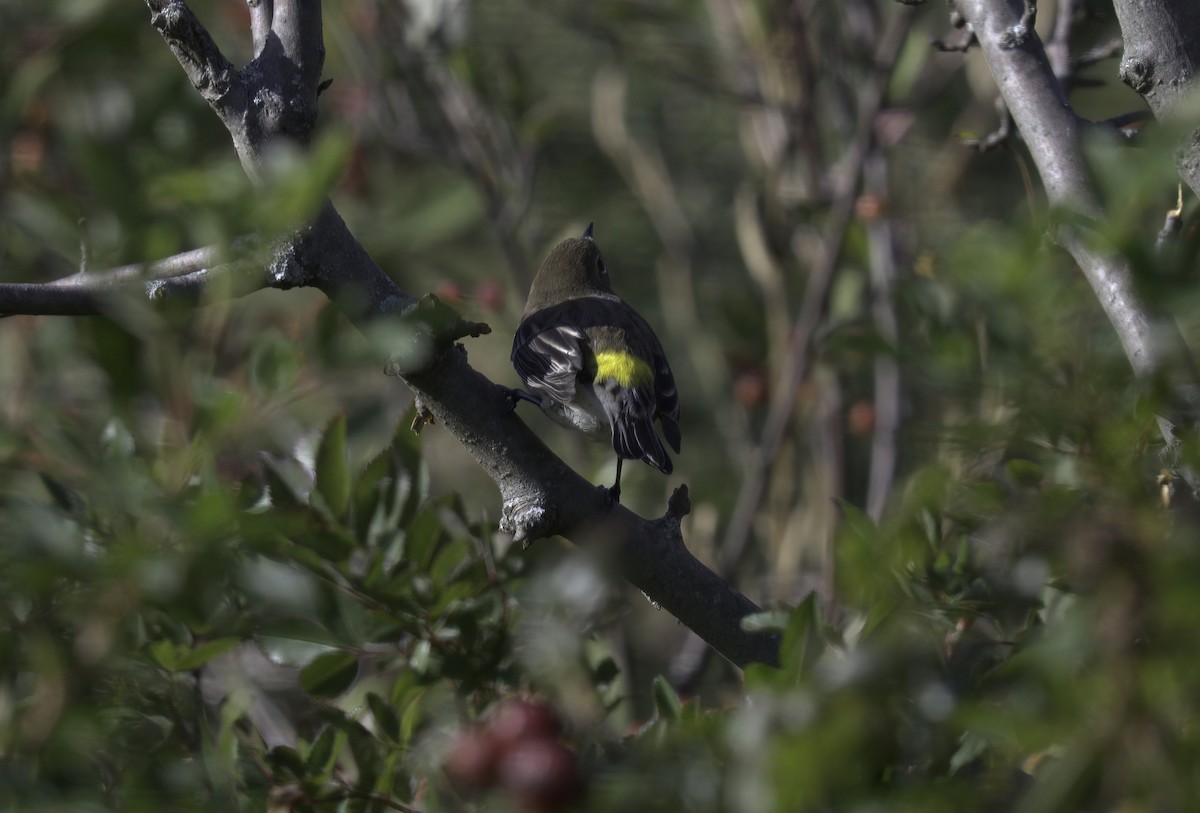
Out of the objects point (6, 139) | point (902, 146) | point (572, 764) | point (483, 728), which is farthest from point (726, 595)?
point (902, 146)

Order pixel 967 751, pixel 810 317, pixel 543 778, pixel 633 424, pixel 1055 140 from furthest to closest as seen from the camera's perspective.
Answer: pixel 810 317
pixel 633 424
pixel 1055 140
pixel 967 751
pixel 543 778

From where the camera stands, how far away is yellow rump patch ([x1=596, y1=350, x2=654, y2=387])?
3.76m

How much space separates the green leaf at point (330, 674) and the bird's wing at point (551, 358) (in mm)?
1852

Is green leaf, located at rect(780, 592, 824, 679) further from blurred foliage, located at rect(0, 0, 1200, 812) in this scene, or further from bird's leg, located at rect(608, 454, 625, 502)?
bird's leg, located at rect(608, 454, 625, 502)

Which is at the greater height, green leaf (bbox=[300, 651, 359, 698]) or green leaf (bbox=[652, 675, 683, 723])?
green leaf (bbox=[300, 651, 359, 698])

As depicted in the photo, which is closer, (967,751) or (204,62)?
(967,751)

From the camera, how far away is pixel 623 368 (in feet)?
12.5

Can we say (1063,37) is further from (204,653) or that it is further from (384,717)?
(204,653)

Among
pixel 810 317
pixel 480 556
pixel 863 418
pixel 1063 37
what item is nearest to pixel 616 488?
pixel 480 556

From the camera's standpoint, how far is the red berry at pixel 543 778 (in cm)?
115

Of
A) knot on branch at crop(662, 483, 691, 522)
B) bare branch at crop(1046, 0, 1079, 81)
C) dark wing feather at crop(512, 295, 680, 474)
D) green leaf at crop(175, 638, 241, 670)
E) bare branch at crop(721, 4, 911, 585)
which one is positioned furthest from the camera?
bare branch at crop(721, 4, 911, 585)

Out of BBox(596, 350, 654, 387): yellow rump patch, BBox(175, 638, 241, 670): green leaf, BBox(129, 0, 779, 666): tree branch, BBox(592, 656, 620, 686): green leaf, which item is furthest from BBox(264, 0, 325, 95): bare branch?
BBox(596, 350, 654, 387): yellow rump patch

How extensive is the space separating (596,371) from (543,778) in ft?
8.80

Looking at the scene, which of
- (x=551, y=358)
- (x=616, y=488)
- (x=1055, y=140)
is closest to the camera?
(x=1055, y=140)
